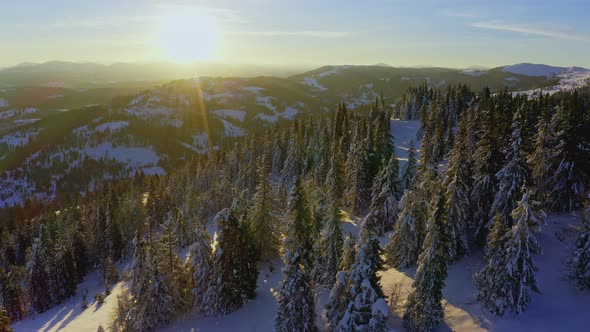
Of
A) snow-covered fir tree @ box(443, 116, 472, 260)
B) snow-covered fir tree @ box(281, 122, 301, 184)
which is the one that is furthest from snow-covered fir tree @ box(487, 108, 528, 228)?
snow-covered fir tree @ box(281, 122, 301, 184)

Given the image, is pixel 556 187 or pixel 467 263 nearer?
pixel 467 263

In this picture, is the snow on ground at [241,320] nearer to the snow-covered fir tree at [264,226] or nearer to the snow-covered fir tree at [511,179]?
Result: the snow-covered fir tree at [264,226]

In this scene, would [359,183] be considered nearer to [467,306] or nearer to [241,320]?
[467,306]

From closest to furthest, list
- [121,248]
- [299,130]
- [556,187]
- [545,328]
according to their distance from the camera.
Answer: [545,328] → [556,187] → [121,248] → [299,130]

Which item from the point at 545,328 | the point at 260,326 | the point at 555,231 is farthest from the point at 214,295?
the point at 555,231

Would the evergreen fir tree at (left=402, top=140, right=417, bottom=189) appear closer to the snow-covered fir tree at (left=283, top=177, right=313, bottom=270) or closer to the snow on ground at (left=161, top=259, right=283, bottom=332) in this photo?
the snow-covered fir tree at (left=283, top=177, right=313, bottom=270)

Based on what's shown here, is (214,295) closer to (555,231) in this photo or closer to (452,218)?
(452,218)
